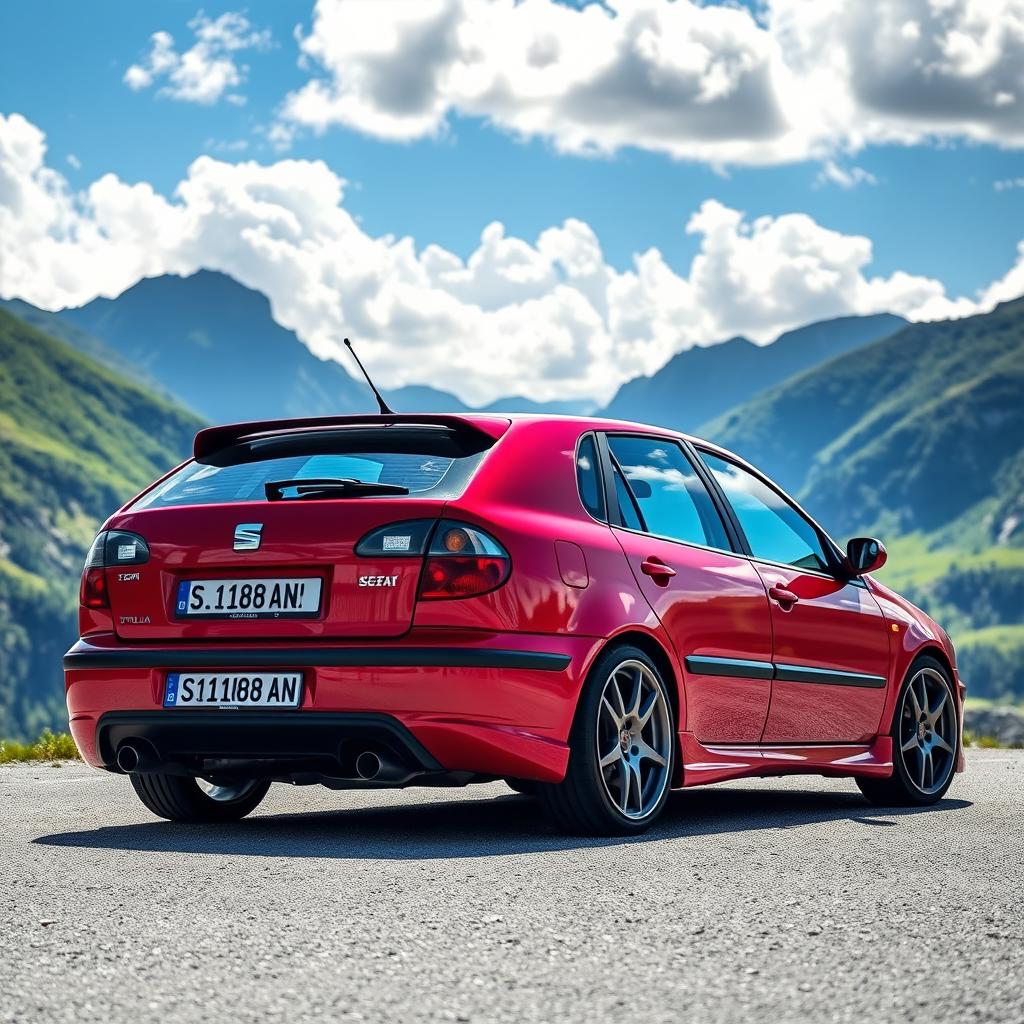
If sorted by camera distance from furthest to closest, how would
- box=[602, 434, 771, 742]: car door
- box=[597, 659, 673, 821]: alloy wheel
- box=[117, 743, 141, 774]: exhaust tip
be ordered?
box=[602, 434, 771, 742]: car door → box=[117, 743, 141, 774]: exhaust tip → box=[597, 659, 673, 821]: alloy wheel

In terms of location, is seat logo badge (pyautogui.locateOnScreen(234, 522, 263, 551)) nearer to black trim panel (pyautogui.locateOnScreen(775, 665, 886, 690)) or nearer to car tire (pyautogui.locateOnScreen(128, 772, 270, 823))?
car tire (pyautogui.locateOnScreen(128, 772, 270, 823))

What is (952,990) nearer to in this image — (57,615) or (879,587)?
(879,587)

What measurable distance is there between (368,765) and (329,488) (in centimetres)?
106

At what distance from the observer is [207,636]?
20.3ft

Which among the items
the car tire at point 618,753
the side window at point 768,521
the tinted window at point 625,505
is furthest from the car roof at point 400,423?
the car tire at point 618,753

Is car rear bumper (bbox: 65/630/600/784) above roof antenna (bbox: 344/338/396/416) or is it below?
below

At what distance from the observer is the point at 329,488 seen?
6.25 metres

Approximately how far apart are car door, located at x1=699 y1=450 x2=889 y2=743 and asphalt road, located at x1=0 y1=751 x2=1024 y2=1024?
54 cm

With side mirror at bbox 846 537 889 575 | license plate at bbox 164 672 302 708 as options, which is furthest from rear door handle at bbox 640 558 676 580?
side mirror at bbox 846 537 889 575

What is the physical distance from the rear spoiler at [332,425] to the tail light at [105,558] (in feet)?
1.67

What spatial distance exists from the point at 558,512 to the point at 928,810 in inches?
109

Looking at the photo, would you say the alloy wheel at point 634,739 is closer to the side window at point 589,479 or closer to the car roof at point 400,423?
the side window at point 589,479

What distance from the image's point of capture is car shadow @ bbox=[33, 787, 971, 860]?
599 cm

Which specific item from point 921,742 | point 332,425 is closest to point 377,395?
point 332,425
